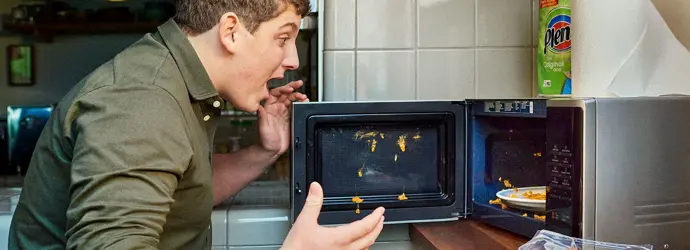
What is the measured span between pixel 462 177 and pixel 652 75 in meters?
0.42

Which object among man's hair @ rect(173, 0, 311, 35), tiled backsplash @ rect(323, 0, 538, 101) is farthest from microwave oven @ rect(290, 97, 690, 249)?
man's hair @ rect(173, 0, 311, 35)

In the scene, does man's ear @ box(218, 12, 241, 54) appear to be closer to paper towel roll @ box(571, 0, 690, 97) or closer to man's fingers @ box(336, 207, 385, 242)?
man's fingers @ box(336, 207, 385, 242)

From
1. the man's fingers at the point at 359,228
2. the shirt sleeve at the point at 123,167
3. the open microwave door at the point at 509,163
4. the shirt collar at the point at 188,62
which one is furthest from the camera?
the open microwave door at the point at 509,163

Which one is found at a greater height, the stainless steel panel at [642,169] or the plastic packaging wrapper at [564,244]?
the stainless steel panel at [642,169]

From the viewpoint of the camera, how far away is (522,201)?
121 cm

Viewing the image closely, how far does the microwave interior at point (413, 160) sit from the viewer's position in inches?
51.8

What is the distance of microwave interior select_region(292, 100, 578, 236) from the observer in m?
1.31

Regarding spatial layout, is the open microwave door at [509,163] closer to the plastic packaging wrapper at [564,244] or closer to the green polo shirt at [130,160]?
the plastic packaging wrapper at [564,244]

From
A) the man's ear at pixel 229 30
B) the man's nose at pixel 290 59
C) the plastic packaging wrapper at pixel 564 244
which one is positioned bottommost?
the plastic packaging wrapper at pixel 564 244

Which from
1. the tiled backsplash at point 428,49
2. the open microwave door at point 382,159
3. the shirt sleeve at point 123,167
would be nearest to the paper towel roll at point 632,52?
the open microwave door at point 382,159

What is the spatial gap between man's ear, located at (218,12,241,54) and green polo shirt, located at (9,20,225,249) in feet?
0.16

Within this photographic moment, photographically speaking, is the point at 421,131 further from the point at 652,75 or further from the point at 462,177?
the point at 652,75

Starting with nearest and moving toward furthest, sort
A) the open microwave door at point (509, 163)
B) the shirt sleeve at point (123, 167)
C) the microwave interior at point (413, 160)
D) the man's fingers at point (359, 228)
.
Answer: the shirt sleeve at point (123, 167), the man's fingers at point (359, 228), the open microwave door at point (509, 163), the microwave interior at point (413, 160)

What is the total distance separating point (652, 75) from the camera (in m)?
1.13
